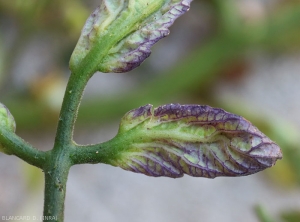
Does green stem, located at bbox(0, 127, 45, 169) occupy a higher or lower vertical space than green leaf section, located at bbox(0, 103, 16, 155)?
lower

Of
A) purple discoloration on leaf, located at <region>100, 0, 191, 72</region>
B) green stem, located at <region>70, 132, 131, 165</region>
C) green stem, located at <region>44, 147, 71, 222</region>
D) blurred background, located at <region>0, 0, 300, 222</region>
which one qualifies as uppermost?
blurred background, located at <region>0, 0, 300, 222</region>

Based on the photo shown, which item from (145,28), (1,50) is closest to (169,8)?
(145,28)

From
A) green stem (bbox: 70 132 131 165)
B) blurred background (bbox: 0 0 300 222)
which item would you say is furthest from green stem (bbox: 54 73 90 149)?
blurred background (bbox: 0 0 300 222)

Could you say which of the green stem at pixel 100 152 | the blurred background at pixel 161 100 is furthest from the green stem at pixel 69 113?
the blurred background at pixel 161 100

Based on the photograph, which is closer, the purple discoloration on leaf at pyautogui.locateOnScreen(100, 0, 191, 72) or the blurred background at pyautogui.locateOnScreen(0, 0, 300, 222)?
the purple discoloration on leaf at pyautogui.locateOnScreen(100, 0, 191, 72)

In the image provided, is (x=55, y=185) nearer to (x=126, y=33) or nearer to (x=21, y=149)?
(x=21, y=149)

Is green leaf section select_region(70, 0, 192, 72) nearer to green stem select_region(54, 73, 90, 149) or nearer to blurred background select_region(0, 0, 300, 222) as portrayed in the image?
green stem select_region(54, 73, 90, 149)
